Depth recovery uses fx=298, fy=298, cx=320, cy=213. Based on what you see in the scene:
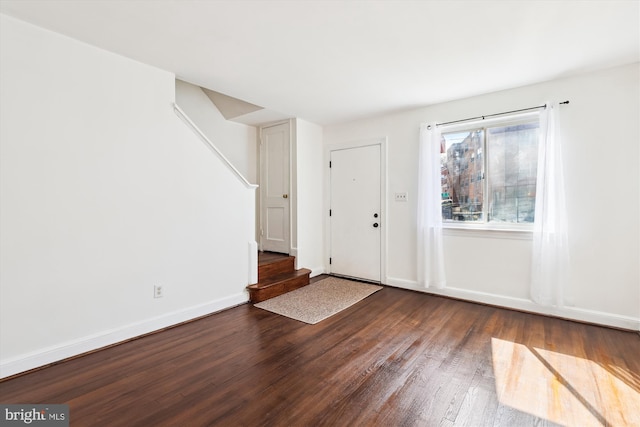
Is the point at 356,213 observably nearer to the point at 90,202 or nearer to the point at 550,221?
the point at 550,221

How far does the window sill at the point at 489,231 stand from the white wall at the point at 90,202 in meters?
2.94

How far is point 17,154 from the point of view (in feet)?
6.89

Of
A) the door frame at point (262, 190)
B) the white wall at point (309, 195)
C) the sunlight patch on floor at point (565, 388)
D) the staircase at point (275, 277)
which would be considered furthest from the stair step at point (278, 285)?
the sunlight patch on floor at point (565, 388)

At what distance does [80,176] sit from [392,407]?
2.82 m

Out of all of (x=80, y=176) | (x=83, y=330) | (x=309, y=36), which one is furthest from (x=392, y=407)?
(x=80, y=176)

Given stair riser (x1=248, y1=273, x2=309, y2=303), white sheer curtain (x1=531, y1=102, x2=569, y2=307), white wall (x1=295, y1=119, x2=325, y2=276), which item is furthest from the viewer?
white wall (x1=295, y1=119, x2=325, y2=276)

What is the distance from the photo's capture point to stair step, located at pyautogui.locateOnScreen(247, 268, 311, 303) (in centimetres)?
364

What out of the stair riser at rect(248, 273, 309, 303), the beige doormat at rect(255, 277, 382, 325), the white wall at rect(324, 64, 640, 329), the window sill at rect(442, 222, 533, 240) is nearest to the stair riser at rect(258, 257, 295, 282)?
the stair riser at rect(248, 273, 309, 303)

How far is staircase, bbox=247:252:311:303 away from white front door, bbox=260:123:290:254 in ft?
1.06

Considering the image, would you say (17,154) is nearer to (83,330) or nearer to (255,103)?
(83,330)

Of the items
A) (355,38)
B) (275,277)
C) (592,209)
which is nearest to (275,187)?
(275,277)

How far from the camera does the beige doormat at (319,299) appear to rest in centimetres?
324

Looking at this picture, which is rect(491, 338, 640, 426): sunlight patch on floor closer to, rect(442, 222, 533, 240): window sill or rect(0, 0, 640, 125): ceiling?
rect(442, 222, 533, 240): window sill

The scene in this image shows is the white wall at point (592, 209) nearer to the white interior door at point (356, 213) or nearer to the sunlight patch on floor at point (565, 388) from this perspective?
the sunlight patch on floor at point (565, 388)
